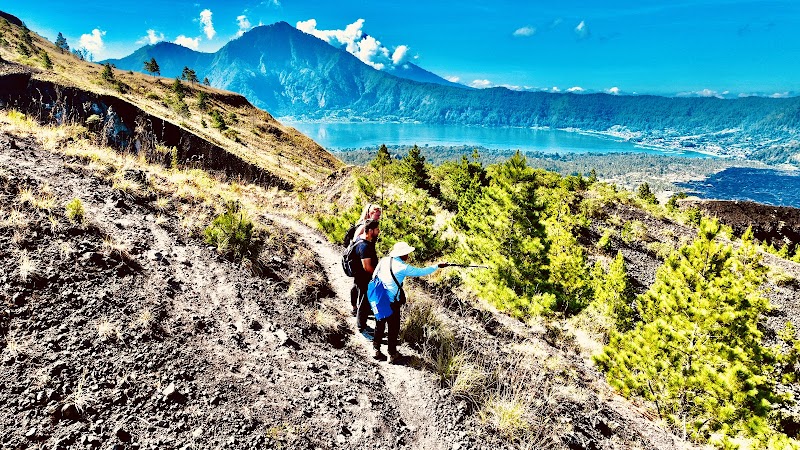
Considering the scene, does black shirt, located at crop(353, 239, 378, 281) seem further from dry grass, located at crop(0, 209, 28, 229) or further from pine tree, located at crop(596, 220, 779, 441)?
pine tree, located at crop(596, 220, 779, 441)

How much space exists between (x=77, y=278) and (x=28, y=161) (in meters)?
5.19

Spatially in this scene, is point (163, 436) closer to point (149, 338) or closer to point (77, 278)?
point (149, 338)

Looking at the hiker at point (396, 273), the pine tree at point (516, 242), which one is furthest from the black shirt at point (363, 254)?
the pine tree at point (516, 242)

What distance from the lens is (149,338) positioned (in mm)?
5262

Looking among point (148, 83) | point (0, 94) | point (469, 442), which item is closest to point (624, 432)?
point (469, 442)

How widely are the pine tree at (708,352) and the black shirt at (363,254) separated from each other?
795cm

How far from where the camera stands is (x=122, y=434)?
3969 millimetres

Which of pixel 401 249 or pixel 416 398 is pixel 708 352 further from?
pixel 401 249

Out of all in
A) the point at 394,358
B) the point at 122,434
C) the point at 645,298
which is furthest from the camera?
the point at 645,298

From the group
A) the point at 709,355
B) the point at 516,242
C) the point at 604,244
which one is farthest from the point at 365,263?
the point at 604,244

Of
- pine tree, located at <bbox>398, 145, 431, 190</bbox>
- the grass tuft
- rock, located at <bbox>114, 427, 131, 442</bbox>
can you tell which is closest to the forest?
the grass tuft

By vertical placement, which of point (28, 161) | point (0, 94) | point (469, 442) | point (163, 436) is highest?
point (0, 94)

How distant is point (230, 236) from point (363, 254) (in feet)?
11.7

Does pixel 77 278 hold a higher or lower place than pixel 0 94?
lower
